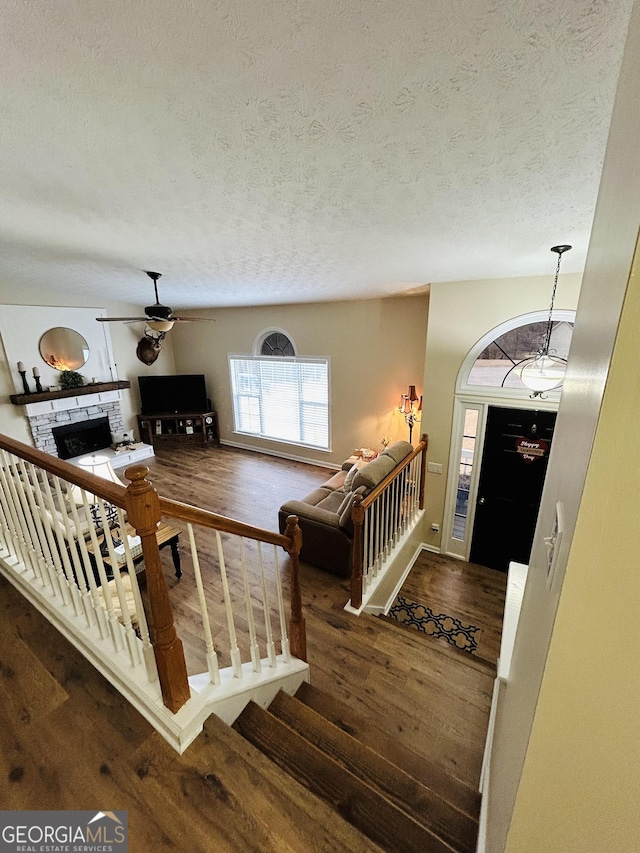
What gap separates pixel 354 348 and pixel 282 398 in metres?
1.86

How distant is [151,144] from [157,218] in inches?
36.5

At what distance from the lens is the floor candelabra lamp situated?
188 inches

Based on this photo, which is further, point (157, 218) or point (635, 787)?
point (157, 218)

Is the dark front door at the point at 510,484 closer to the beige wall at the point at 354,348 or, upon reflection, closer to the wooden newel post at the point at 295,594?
the beige wall at the point at 354,348

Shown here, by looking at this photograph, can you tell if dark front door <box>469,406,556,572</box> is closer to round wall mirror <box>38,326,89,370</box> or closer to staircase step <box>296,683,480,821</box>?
staircase step <box>296,683,480,821</box>

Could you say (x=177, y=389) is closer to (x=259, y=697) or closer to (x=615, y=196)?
(x=259, y=697)

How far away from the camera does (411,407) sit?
4.82 metres

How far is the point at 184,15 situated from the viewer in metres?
0.93

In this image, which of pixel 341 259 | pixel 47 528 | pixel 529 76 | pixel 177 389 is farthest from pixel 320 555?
pixel 177 389

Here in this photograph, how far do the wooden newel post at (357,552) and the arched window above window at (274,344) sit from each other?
4.08 meters

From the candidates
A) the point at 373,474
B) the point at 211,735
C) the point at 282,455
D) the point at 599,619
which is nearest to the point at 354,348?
the point at 282,455

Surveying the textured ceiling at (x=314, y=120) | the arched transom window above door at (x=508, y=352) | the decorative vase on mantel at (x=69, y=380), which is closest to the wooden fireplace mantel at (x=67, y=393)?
the decorative vase on mantel at (x=69, y=380)

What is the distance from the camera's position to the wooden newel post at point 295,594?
1866mm

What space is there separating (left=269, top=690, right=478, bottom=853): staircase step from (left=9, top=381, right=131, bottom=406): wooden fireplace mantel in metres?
6.21
